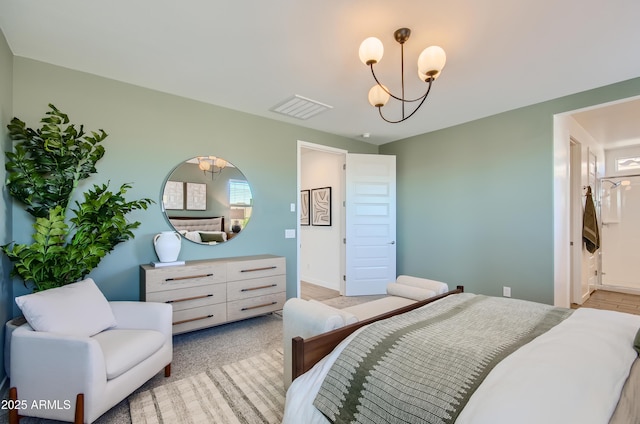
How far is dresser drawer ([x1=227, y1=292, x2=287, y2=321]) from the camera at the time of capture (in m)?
3.03

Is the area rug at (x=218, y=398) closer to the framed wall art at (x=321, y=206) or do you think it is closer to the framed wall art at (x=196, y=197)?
the framed wall art at (x=196, y=197)

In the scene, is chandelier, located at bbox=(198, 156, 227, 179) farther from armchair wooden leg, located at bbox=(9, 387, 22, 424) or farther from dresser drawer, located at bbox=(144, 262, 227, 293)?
armchair wooden leg, located at bbox=(9, 387, 22, 424)

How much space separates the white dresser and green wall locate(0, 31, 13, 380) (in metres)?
0.87

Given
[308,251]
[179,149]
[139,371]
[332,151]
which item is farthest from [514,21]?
[308,251]

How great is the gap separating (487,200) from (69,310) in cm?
427

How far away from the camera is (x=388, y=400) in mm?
1102

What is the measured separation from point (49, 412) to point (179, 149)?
7.73 ft

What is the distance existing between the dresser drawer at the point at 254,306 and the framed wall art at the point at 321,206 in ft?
6.89

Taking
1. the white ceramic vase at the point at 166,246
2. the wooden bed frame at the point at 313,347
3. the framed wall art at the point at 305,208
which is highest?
the framed wall art at the point at 305,208

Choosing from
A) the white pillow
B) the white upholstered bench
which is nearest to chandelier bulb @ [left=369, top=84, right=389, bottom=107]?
the white upholstered bench

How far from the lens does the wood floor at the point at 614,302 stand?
384cm

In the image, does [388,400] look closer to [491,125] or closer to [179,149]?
[179,149]

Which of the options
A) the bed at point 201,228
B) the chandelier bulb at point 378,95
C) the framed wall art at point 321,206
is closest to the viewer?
the chandelier bulb at point 378,95

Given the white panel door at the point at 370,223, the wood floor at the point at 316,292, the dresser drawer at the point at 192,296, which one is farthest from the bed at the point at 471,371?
the wood floor at the point at 316,292
